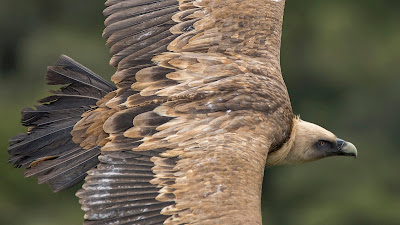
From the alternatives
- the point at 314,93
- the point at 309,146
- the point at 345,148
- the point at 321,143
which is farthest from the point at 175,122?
the point at 314,93

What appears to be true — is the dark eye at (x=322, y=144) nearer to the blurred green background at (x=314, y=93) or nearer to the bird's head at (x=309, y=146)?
the bird's head at (x=309, y=146)

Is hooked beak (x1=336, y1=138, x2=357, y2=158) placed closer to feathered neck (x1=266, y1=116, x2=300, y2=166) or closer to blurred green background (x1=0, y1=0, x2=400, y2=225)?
feathered neck (x1=266, y1=116, x2=300, y2=166)

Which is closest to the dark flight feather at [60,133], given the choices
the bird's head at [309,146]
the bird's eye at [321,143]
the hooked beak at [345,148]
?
the bird's head at [309,146]

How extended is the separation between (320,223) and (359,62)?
14.6 ft

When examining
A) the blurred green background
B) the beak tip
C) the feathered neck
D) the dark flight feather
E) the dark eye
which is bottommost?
the blurred green background

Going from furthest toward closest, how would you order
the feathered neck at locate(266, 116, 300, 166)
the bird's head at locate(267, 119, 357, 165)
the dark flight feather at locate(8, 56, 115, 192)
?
the bird's head at locate(267, 119, 357, 165), the feathered neck at locate(266, 116, 300, 166), the dark flight feather at locate(8, 56, 115, 192)

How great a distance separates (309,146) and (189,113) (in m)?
1.52

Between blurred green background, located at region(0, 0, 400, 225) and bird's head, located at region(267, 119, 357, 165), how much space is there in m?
8.53

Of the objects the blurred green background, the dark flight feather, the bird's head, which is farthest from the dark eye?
the blurred green background

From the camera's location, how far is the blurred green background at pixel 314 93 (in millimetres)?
17438

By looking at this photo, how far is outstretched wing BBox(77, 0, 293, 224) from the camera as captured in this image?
6547 millimetres

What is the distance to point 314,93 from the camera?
1984cm

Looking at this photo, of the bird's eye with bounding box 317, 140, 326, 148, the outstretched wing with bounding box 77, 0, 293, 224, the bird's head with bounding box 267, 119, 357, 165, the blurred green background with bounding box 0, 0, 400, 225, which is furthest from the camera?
the blurred green background with bounding box 0, 0, 400, 225

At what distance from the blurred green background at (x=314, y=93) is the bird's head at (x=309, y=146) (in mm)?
8525
